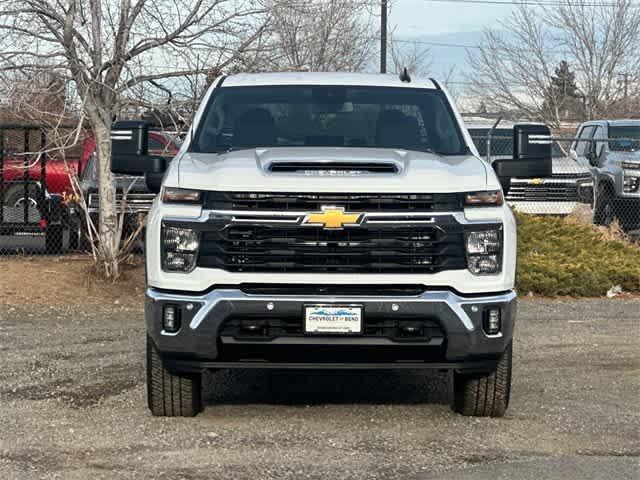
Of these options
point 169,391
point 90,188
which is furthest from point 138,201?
point 169,391

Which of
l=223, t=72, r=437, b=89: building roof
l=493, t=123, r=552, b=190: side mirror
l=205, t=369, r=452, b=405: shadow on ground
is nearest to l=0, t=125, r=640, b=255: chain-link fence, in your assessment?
l=223, t=72, r=437, b=89: building roof

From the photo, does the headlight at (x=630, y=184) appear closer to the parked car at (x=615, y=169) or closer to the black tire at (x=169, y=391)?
the parked car at (x=615, y=169)

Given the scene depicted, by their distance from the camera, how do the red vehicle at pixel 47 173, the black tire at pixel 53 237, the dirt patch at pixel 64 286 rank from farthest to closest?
1. the red vehicle at pixel 47 173
2. the black tire at pixel 53 237
3. the dirt patch at pixel 64 286

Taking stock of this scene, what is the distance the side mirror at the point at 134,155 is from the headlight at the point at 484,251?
2072 mm

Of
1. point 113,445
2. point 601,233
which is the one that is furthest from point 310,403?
point 601,233

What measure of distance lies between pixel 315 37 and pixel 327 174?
10921 millimetres

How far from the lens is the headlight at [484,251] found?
6.78m

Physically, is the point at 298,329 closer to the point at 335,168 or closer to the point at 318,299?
the point at 318,299

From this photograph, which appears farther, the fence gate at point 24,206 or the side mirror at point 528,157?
the fence gate at point 24,206

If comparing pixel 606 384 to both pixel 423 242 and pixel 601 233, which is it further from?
pixel 601 233

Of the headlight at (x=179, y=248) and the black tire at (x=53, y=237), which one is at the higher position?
the headlight at (x=179, y=248)

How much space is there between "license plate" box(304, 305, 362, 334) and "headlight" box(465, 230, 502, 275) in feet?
2.20

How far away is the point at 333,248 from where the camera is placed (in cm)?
672

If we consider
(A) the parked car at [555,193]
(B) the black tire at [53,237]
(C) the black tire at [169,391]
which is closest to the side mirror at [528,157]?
(C) the black tire at [169,391]
